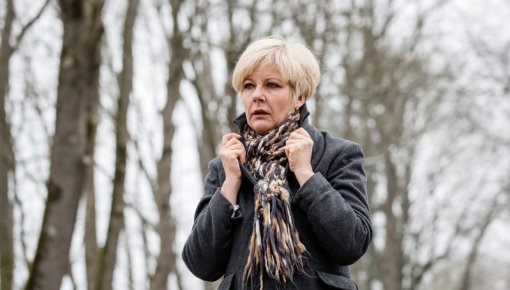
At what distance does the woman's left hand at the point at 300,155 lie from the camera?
361cm

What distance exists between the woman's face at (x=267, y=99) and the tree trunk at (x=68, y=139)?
14.7 ft

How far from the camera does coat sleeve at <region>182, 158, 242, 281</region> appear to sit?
366 centimetres

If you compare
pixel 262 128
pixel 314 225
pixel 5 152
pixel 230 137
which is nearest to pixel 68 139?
pixel 5 152

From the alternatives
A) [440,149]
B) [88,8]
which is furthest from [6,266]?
[440,149]

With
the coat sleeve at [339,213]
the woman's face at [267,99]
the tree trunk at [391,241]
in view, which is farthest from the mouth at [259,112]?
the tree trunk at [391,241]

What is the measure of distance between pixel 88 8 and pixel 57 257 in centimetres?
212

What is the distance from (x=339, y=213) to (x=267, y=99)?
547 mm

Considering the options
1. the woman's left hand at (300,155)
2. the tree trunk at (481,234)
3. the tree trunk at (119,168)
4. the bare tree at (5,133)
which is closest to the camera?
the woman's left hand at (300,155)

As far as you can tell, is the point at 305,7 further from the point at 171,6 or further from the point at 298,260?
the point at 298,260

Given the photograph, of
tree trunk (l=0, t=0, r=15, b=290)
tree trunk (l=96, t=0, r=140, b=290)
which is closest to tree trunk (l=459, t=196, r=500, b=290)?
tree trunk (l=0, t=0, r=15, b=290)

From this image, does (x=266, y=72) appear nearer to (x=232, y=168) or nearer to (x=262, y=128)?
(x=262, y=128)

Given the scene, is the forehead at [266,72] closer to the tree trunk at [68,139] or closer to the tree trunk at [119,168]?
the tree trunk at [68,139]

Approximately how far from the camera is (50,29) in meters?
17.4

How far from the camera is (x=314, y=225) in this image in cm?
354
